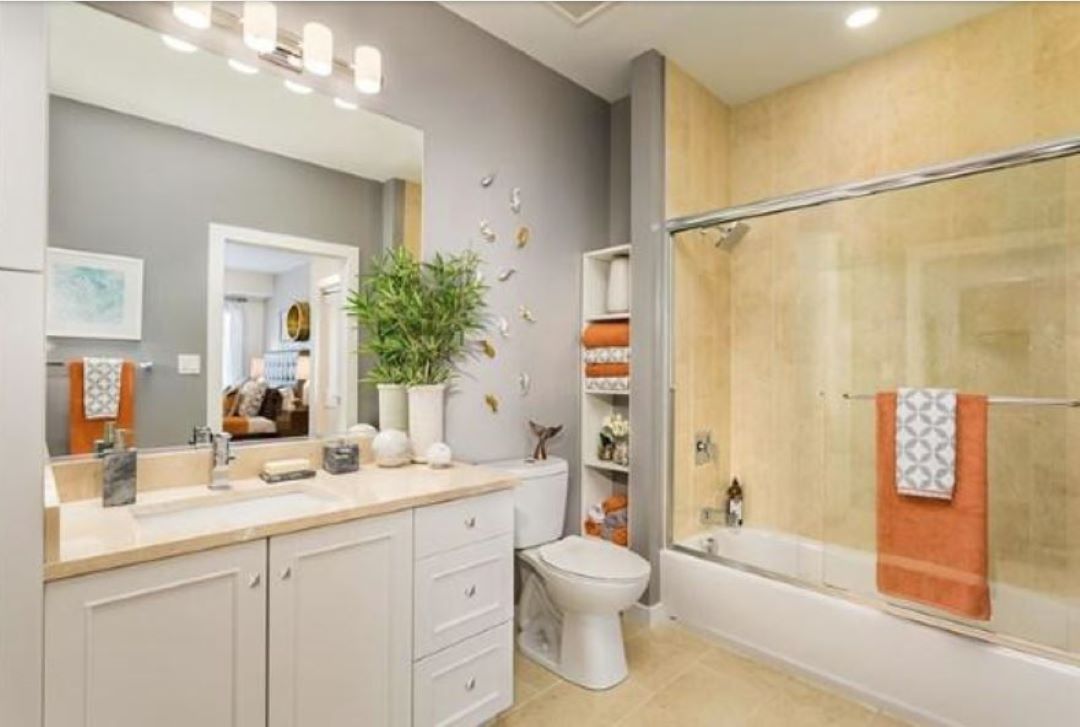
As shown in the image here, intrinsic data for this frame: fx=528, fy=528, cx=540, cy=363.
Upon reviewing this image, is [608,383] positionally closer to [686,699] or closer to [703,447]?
[703,447]

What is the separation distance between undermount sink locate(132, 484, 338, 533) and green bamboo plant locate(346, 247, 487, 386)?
547mm

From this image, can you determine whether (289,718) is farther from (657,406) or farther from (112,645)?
(657,406)

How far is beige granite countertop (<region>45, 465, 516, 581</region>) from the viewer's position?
1064 mm

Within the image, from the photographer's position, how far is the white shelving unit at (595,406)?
2.78 metres

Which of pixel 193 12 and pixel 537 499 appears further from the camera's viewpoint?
pixel 537 499

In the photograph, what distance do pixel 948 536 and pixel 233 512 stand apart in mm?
2294

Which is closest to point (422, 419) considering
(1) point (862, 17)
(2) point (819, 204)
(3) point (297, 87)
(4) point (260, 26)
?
(3) point (297, 87)

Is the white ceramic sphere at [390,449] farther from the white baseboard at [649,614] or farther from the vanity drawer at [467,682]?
the white baseboard at [649,614]

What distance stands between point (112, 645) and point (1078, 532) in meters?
3.05

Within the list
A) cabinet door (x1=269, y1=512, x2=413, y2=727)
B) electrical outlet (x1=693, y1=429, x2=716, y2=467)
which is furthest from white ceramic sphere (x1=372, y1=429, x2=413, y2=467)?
electrical outlet (x1=693, y1=429, x2=716, y2=467)

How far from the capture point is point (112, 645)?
3.43 feet

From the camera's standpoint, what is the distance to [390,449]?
190 cm

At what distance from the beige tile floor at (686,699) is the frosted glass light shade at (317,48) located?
2288mm

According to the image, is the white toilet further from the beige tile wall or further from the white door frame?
the white door frame
